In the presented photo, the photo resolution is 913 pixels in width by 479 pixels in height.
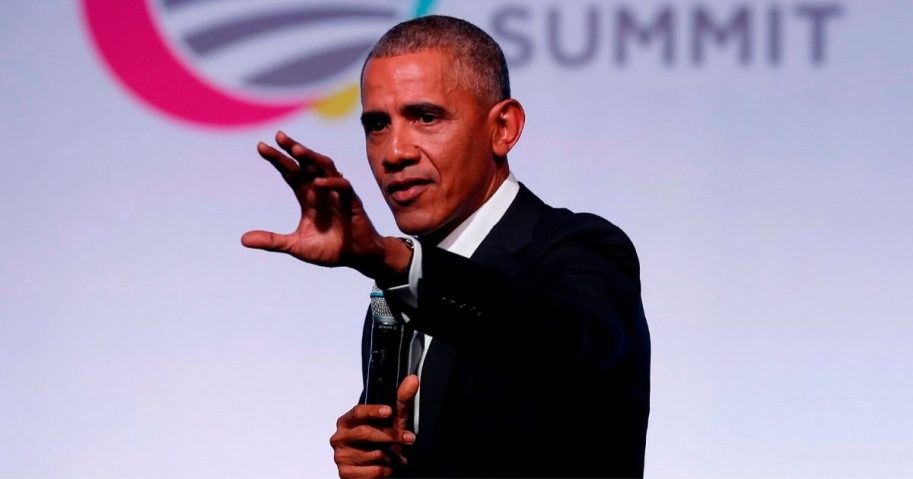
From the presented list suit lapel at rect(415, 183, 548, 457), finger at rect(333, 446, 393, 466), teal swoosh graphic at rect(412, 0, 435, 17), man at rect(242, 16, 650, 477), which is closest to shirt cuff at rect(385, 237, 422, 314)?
man at rect(242, 16, 650, 477)

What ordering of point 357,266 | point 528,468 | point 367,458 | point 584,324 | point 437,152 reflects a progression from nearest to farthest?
1. point 357,266
2. point 584,324
3. point 528,468
4. point 367,458
5. point 437,152

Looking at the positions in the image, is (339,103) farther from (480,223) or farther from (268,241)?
(268,241)

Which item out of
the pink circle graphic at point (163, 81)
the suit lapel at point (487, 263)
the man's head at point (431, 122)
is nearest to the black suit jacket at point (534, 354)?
the suit lapel at point (487, 263)

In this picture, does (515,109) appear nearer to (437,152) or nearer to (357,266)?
(437,152)

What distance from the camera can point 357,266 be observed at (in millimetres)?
1390

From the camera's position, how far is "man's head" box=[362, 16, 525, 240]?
1913 mm

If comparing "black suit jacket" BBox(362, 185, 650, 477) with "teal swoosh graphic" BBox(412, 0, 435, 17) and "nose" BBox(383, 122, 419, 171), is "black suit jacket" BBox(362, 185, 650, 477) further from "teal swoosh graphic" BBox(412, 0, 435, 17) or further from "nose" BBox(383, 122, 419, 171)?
"teal swoosh graphic" BBox(412, 0, 435, 17)

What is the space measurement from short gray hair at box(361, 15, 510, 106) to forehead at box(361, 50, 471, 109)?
15 millimetres

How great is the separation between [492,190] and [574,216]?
24cm

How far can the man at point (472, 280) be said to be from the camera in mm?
1419

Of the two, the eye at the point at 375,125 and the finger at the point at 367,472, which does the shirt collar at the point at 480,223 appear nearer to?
the eye at the point at 375,125

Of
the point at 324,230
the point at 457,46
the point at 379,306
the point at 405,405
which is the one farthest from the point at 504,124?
the point at 324,230

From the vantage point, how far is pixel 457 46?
1.98 metres

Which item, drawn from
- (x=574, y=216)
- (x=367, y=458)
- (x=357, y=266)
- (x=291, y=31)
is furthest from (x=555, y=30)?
(x=357, y=266)
